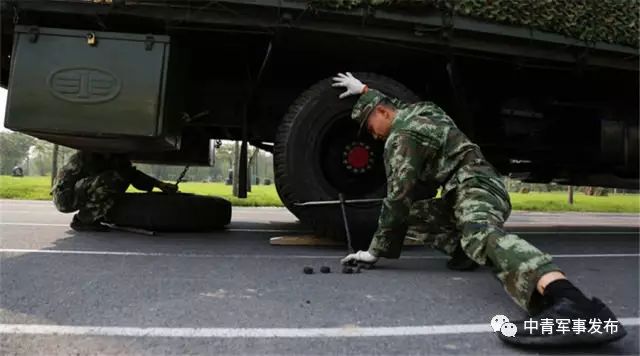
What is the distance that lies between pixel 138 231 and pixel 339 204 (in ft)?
6.38

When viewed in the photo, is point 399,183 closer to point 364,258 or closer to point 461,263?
point 364,258

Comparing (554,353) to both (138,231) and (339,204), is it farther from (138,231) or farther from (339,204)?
(138,231)

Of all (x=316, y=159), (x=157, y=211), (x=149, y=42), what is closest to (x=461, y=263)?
(x=316, y=159)

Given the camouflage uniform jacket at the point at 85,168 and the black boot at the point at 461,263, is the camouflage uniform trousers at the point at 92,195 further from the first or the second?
the black boot at the point at 461,263

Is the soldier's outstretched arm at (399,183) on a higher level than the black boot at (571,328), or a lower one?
higher

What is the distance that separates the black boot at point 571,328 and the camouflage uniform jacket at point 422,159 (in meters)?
1.04

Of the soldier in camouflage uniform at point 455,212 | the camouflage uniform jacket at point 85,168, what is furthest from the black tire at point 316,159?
the camouflage uniform jacket at point 85,168

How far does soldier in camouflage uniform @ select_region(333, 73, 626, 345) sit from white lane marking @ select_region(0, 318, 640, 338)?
0.98ft

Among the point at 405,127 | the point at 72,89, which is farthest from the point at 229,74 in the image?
the point at 405,127

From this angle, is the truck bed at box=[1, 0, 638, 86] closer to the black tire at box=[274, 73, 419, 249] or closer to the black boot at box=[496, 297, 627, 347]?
the black tire at box=[274, 73, 419, 249]

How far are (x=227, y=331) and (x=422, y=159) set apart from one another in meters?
1.51

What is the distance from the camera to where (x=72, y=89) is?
4.14 m

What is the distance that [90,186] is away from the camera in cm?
525

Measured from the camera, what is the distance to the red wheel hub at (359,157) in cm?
463
